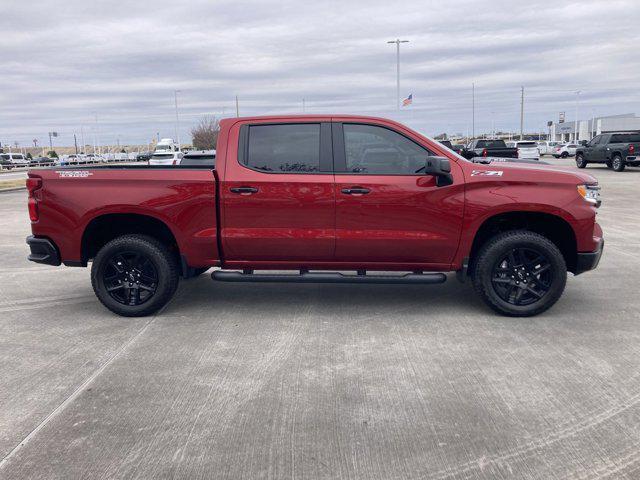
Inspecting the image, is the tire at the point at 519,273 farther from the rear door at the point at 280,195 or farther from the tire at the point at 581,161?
the tire at the point at 581,161

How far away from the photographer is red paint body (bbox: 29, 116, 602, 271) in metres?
5.55

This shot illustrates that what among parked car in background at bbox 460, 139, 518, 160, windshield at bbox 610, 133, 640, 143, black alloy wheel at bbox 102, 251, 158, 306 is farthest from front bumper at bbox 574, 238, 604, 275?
windshield at bbox 610, 133, 640, 143

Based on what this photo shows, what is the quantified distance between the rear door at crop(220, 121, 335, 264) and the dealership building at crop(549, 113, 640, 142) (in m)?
78.4

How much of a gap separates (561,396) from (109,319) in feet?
13.7

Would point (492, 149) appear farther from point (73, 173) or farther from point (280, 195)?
point (73, 173)

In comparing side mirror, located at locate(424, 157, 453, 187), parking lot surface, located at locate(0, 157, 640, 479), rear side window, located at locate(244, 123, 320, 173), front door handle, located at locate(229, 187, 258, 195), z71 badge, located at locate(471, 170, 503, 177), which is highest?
rear side window, located at locate(244, 123, 320, 173)

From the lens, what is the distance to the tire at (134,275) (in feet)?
19.0

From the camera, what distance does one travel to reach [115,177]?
575 centimetres

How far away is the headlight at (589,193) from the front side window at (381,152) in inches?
57.5

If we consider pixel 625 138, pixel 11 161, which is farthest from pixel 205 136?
pixel 625 138

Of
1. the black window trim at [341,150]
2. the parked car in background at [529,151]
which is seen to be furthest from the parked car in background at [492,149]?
the black window trim at [341,150]

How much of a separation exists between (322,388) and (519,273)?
2.58 metres

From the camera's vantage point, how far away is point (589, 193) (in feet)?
18.6

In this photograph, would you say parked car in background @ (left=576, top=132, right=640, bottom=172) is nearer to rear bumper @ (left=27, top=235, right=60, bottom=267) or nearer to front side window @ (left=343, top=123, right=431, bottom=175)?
front side window @ (left=343, top=123, right=431, bottom=175)
